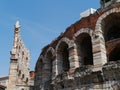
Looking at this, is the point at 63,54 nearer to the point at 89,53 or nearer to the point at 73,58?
the point at 89,53

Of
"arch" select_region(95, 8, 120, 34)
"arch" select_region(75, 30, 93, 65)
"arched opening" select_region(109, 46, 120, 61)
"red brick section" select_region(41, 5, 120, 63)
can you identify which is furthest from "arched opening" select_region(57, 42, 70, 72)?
"arched opening" select_region(109, 46, 120, 61)

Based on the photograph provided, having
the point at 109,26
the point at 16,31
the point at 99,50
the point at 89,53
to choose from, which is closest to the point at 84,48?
the point at 89,53

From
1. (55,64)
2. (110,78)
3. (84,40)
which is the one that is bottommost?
(110,78)

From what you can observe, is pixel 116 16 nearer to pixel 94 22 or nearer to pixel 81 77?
pixel 94 22

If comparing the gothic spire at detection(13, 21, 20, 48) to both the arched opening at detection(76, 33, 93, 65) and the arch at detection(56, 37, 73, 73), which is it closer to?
the arch at detection(56, 37, 73, 73)

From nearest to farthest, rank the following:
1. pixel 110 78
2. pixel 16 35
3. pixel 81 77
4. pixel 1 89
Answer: pixel 110 78
pixel 81 77
pixel 16 35
pixel 1 89

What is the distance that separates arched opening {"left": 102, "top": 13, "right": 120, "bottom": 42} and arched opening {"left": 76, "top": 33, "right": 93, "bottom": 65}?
1233 mm

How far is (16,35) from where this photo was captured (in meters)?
23.9

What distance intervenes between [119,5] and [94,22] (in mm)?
1840

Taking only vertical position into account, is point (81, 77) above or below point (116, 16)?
below

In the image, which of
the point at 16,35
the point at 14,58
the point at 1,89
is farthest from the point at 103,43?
the point at 1,89

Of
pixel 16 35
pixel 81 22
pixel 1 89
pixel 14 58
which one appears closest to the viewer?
pixel 81 22

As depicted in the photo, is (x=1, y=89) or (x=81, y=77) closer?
(x=81, y=77)

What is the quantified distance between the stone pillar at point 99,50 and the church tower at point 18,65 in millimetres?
8835
